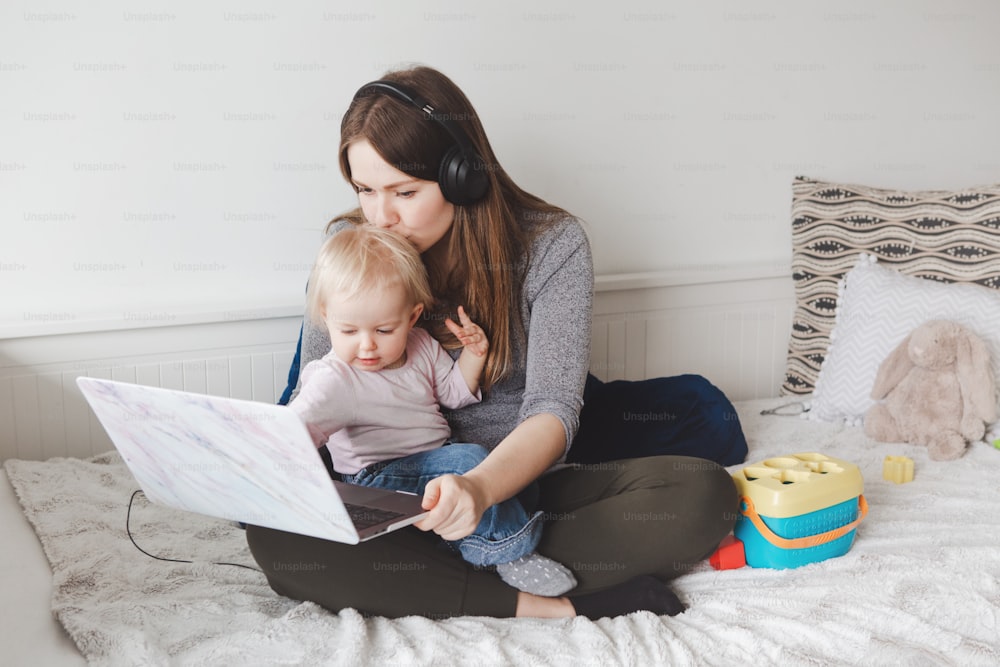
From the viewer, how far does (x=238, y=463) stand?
Answer: 1.04 meters

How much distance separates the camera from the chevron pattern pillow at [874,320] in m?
1.93

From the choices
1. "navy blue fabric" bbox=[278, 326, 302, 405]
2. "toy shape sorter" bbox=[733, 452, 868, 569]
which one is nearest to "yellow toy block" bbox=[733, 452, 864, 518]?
"toy shape sorter" bbox=[733, 452, 868, 569]

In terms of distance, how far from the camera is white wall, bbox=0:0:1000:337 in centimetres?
170

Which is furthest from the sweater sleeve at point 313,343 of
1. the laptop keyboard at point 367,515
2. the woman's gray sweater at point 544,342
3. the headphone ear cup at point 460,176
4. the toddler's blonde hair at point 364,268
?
the laptop keyboard at point 367,515

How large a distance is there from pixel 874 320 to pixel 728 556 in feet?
2.81

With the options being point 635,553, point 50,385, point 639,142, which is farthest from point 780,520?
point 50,385

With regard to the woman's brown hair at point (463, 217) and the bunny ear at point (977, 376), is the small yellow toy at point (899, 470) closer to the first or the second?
the bunny ear at point (977, 376)

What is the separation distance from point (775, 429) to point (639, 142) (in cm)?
70

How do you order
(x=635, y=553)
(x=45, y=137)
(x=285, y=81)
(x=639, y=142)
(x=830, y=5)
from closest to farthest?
(x=635, y=553) < (x=45, y=137) < (x=285, y=81) < (x=639, y=142) < (x=830, y=5)

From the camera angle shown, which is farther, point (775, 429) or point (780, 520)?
point (775, 429)

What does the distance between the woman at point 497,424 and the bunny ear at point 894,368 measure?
743 millimetres

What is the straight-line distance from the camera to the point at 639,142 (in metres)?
2.18

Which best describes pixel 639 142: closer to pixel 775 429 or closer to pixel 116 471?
pixel 775 429

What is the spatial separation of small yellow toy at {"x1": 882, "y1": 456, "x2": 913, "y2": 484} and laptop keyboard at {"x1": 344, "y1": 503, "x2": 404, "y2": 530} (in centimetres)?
103
